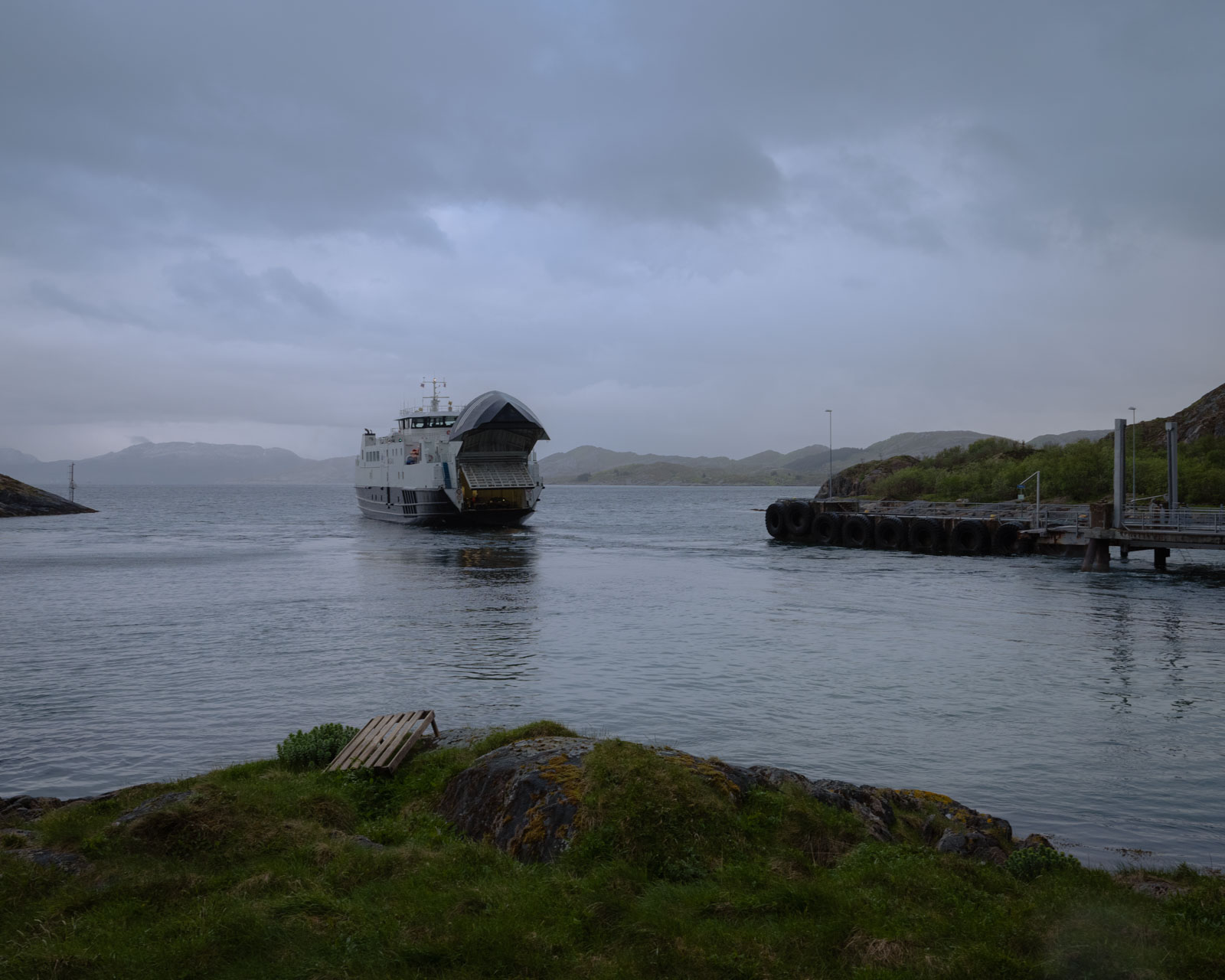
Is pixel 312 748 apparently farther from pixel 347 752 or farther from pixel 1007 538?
pixel 1007 538

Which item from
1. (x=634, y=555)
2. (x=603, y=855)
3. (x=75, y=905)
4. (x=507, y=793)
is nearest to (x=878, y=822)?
(x=603, y=855)

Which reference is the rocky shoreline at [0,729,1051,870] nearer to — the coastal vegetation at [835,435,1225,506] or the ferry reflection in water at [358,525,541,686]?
the ferry reflection in water at [358,525,541,686]

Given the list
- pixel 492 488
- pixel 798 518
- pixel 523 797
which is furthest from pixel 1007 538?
pixel 523 797

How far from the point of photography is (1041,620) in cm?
2411

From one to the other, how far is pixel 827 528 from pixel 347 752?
4583 centimetres

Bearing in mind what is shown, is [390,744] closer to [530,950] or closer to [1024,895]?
[530,950]

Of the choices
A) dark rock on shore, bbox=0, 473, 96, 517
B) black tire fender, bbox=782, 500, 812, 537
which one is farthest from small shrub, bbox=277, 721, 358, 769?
dark rock on shore, bbox=0, 473, 96, 517

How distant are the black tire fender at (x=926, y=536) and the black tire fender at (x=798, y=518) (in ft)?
25.7

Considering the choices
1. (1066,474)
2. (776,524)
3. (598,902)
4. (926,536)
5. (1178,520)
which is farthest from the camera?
(1066,474)

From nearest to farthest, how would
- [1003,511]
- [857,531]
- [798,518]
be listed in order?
1. [1003,511]
2. [857,531]
3. [798,518]

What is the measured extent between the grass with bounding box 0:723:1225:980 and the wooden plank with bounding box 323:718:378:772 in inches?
69.2

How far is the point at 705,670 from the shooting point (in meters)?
17.8

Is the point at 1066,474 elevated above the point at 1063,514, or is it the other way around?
the point at 1066,474

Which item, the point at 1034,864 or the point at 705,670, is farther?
the point at 705,670
